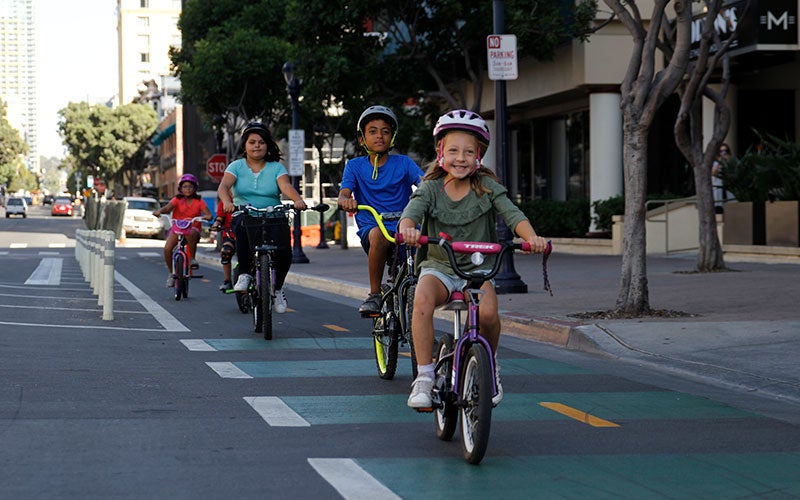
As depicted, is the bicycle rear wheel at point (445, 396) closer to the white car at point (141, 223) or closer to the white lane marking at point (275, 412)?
the white lane marking at point (275, 412)

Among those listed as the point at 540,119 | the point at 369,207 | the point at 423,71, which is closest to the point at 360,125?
the point at 369,207

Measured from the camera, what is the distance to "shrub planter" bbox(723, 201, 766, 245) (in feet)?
72.1

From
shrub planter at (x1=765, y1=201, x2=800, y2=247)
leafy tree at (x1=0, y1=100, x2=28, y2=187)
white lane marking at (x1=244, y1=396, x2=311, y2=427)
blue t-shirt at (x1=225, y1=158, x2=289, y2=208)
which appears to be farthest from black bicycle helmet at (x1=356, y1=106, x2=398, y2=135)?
leafy tree at (x1=0, y1=100, x2=28, y2=187)

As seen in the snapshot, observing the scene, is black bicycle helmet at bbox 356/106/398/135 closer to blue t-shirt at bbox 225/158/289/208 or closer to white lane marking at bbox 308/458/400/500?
blue t-shirt at bbox 225/158/289/208

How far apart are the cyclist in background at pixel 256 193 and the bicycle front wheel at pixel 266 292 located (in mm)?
168

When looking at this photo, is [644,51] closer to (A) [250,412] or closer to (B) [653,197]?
(A) [250,412]

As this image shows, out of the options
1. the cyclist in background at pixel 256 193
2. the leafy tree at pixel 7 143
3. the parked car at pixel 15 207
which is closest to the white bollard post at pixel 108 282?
the cyclist in background at pixel 256 193

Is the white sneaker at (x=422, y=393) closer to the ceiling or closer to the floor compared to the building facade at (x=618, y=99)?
closer to the floor

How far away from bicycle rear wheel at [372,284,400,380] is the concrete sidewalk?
89.0 inches

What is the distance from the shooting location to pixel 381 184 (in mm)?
9242

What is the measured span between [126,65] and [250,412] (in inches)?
6150

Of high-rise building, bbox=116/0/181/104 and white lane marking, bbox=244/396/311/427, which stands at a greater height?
high-rise building, bbox=116/0/181/104

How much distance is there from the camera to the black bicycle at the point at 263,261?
11.7 m

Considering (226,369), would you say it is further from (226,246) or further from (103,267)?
(103,267)
